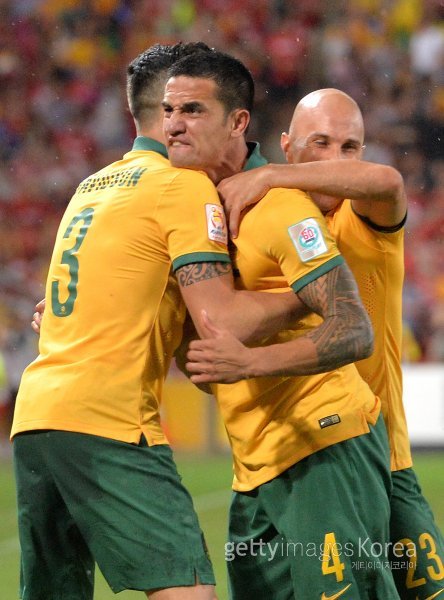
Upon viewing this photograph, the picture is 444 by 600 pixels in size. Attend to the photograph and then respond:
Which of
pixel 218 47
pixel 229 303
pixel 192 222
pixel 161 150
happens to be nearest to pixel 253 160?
pixel 161 150

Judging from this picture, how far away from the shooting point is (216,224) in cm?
330

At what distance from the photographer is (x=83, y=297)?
132 inches

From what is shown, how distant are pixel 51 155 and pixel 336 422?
1196 centimetres

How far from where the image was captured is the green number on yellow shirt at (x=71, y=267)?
3398 mm

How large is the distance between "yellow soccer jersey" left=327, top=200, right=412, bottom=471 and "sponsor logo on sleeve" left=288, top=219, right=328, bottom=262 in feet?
1.52

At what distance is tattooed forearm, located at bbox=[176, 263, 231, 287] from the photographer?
10.7 ft

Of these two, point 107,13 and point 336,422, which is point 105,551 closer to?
point 336,422

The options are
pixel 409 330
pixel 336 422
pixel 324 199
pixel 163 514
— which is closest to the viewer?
pixel 163 514

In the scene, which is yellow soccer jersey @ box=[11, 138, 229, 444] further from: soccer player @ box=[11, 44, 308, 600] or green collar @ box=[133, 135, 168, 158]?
green collar @ box=[133, 135, 168, 158]

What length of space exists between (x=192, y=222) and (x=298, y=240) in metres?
0.32

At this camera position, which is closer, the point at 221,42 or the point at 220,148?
the point at 220,148

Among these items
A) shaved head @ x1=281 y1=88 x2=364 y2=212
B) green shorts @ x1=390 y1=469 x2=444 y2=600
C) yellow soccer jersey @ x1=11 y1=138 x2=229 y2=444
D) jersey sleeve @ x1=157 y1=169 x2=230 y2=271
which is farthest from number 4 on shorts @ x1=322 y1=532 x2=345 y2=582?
shaved head @ x1=281 y1=88 x2=364 y2=212

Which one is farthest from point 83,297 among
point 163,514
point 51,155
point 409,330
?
point 51,155

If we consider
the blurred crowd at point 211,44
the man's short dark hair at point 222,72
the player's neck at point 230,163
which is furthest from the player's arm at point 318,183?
the blurred crowd at point 211,44
